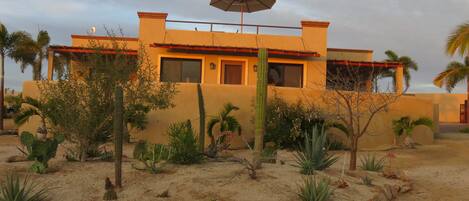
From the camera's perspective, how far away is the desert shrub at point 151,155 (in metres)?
9.84

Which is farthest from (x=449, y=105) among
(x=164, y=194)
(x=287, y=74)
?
(x=164, y=194)

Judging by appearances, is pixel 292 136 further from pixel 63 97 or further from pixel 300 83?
pixel 63 97

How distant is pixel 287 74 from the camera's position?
2427 centimetres

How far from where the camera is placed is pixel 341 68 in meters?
25.6

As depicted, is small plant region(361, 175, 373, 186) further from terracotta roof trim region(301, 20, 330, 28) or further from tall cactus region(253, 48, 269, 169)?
terracotta roof trim region(301, 20, 330, 28)

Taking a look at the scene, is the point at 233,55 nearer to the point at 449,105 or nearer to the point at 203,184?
the point at 203,184

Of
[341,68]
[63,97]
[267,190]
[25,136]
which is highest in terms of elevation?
[341,68]

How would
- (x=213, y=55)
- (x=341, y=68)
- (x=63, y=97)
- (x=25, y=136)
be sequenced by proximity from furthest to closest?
(x=341, y=68) → (x=213, y=55) → (x=63, y=97) → (x=25, y=136)

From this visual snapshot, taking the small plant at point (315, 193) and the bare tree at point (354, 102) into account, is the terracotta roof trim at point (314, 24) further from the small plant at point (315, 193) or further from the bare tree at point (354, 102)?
the small plant at point (315, 193)

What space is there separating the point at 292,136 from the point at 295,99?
213 centimetres

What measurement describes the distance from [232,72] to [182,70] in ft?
8.05

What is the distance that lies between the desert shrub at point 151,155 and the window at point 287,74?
45.8 feet

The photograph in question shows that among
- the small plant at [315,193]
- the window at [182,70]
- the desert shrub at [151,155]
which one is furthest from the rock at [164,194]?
the window at [182,70]

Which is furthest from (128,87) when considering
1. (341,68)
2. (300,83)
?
(341,68)
